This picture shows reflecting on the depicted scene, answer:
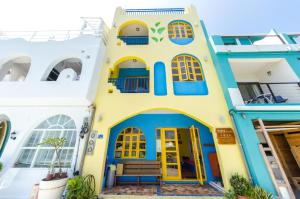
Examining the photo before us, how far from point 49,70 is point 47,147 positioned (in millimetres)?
3656

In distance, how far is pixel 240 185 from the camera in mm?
4234

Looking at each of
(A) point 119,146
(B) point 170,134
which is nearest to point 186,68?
(B) point 170,134

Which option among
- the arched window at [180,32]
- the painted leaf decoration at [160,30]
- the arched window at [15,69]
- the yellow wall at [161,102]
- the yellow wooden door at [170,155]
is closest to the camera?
the yellow wall at [161,102]

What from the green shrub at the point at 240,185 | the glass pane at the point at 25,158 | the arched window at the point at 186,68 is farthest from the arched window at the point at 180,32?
the glass pane at the point at 25,158

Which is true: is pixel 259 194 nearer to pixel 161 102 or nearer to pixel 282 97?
pixel 161 102

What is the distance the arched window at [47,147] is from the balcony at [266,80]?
24.8 feet

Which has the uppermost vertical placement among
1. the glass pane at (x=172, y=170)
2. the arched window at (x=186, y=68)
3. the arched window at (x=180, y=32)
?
the arched window at (x=180, y=32)

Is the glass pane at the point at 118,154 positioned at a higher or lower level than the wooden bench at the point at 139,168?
higher

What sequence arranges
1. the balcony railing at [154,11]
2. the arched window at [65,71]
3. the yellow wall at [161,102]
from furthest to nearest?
the balcony railing at [154,11] → the arched window at [65,71] → the yellow wall at [161,102]

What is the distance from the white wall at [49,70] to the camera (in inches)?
219

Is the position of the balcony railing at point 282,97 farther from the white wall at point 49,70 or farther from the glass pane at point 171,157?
the white wall at point 49,70

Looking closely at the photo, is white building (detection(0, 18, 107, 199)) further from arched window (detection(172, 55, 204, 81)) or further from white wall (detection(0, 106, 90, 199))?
arched window (detection(172, 55, 204, 81))

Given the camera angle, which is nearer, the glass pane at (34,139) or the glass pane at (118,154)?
the glass pane at (34,139)

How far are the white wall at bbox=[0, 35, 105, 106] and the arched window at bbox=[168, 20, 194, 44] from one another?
455 centimetres
